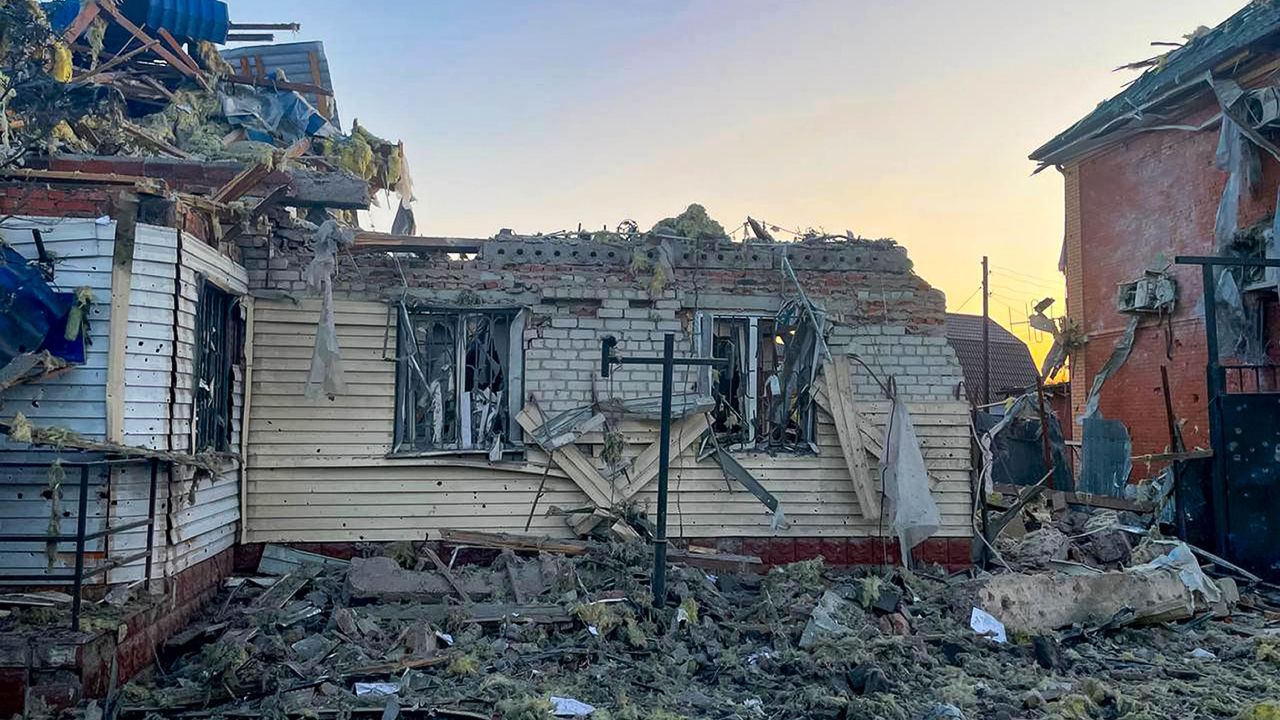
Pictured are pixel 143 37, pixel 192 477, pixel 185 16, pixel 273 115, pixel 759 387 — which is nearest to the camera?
pixel 192 477

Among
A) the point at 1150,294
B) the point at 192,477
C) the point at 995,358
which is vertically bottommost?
the point at 192,477

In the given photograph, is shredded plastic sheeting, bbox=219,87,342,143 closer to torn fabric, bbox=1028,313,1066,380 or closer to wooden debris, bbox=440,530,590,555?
wooden debris, bbox=440,530,590,555

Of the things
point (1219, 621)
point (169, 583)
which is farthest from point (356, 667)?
point (1219, 621)

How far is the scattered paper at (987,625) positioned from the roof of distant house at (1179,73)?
1021 centimetres

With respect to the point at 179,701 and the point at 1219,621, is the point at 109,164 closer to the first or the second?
the point at 179,701

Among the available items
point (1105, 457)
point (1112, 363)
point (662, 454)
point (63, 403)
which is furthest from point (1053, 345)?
point (63, 403)

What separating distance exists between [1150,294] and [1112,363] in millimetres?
1569

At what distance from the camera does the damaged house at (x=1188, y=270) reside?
32.1 ft

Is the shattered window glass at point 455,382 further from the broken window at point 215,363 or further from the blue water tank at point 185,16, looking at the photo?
the blue water tank at point 185,16

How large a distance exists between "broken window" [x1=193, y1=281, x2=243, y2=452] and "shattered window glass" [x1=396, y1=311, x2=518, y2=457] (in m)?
1.51

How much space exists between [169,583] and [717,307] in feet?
18.0

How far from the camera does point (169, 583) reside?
21.5ft

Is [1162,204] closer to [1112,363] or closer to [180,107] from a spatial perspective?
[1112,363]

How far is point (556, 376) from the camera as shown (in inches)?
342
